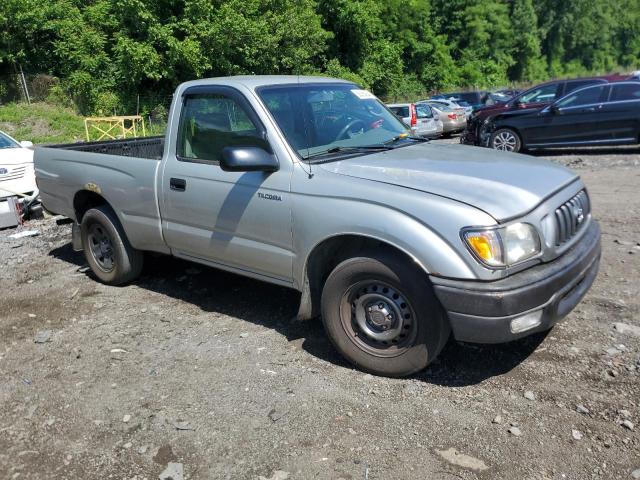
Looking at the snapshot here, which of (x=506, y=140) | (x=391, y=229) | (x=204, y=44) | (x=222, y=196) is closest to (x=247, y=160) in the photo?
(x=222, y=196)

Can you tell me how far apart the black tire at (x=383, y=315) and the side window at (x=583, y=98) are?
11219 mm

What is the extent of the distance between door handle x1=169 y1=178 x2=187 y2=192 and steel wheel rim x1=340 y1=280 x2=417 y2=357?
170cm

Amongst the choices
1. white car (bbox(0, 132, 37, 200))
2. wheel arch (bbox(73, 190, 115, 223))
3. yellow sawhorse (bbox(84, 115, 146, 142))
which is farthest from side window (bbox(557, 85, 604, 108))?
yellow sawhorse (bbox(84, 115, 146, 142))

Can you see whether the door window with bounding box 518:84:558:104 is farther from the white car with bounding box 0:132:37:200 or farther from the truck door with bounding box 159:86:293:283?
the truck door with bounding box 159:86:293:283

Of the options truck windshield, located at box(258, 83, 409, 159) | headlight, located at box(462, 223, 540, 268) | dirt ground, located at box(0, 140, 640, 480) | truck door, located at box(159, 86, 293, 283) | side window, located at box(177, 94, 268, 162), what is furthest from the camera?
side window, located at box(177, 94, 268, 162)

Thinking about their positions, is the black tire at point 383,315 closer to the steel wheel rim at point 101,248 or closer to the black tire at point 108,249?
the black tire at point 108,249

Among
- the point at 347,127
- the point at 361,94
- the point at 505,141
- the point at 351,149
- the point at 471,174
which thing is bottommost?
the point at 505,141

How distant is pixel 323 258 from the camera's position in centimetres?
396

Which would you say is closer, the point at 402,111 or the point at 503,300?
the point at 503,300

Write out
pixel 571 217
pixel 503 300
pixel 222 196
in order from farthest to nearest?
pixel 222 196 → pixel 571 217 → pixel 503 300

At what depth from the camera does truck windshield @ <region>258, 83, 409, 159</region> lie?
13.7 ft

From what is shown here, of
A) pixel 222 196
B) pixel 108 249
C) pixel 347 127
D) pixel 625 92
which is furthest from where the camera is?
pixel 625 92

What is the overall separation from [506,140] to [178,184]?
1081 centimetres

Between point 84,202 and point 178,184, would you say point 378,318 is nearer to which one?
point 178,184
